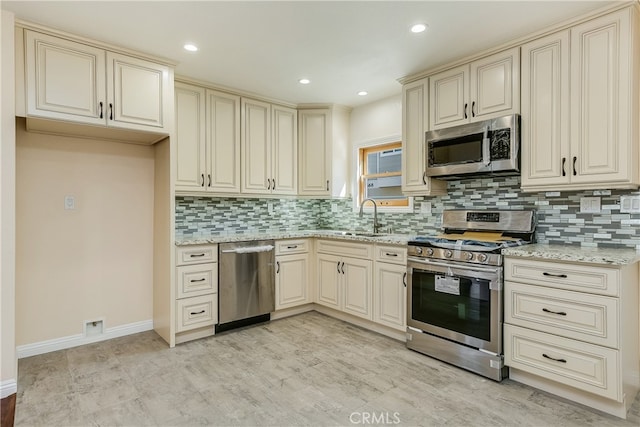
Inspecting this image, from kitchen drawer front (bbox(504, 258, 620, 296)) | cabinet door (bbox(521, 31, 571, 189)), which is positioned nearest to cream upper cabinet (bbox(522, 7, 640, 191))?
cabinet door (bbox(521, 31, 571, 189))

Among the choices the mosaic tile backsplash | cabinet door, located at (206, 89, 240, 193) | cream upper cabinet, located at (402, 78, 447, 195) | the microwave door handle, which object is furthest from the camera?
cabinet door, located at (206, 89, 240, 193)

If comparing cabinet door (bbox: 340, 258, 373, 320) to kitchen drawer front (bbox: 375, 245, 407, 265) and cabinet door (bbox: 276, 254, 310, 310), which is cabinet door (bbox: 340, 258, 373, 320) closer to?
kitchen drawer front (bbox: 375, 245, 407, 265)

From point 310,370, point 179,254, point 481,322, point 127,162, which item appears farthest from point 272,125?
point 481,322

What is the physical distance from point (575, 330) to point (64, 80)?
378 cm

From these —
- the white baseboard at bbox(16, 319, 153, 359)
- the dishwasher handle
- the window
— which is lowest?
the white baseboard at bbox(16, 319, 153, 359)

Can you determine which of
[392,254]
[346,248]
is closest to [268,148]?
[346,248]

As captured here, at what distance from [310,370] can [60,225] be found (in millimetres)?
2433

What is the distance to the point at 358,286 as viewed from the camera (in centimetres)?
347

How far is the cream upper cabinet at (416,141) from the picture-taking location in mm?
3194

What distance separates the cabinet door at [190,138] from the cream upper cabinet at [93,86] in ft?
1.21

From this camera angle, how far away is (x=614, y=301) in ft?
6.40

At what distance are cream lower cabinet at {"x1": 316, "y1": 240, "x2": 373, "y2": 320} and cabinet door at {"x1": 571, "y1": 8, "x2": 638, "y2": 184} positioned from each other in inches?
71.8

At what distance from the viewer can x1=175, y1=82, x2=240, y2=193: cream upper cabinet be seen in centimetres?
337

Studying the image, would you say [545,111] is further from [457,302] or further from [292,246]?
[292,246]
